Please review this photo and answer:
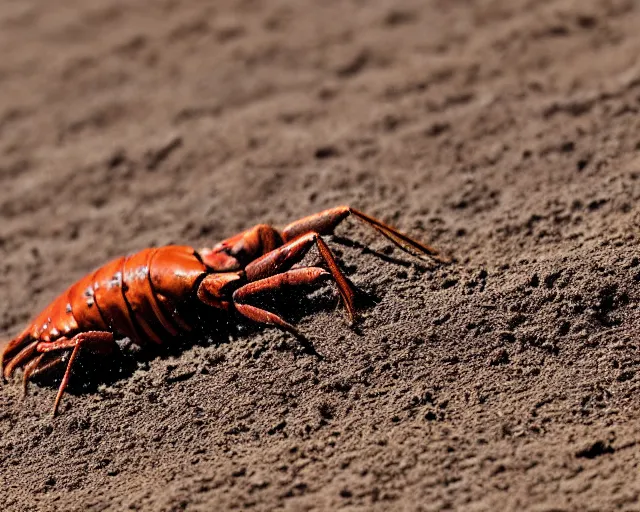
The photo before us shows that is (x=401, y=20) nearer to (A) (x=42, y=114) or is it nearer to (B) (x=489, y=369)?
(A) (x=42, y=114)

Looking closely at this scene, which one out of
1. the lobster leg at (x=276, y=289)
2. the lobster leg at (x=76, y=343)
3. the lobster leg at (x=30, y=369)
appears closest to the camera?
the lobster leg at (x=276, y=289)

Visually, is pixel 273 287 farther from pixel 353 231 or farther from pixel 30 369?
pixel 30 369

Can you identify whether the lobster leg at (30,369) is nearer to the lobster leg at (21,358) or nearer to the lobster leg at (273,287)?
the lobster leg at (21,358)

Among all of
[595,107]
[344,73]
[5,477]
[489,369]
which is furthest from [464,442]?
[344,73]

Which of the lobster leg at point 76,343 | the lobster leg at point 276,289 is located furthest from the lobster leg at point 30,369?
the lobster leg at point 276,289

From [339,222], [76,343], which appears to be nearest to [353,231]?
[339,222]

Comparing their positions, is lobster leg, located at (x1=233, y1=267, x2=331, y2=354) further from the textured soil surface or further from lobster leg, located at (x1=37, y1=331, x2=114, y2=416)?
lobster leg, located at (x1=37, y1=331, x2=114, y2=416)
